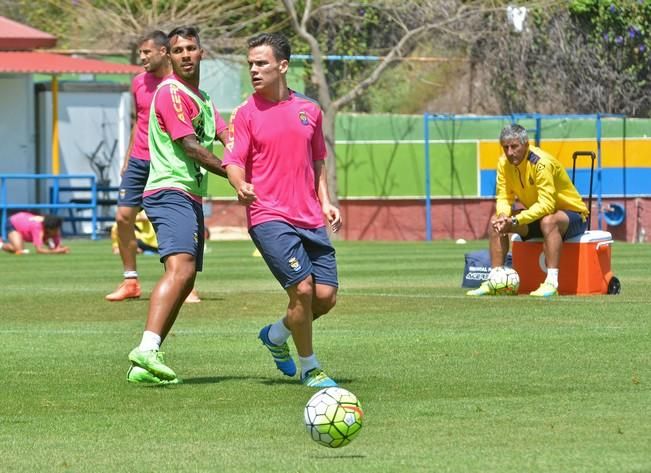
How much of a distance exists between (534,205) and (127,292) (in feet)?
12.6

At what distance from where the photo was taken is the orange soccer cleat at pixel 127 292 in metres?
14.7

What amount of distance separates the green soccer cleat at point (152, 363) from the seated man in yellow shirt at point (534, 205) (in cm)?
653

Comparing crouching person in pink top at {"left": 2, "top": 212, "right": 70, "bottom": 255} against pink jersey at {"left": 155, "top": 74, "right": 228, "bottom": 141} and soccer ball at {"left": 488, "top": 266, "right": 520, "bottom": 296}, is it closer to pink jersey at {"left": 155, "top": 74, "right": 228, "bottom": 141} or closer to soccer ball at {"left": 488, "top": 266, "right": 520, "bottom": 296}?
soccer ball at {"left": 488, "top": 266, "right": 520, "bottom": 296}

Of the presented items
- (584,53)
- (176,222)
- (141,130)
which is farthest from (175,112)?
(584,53)

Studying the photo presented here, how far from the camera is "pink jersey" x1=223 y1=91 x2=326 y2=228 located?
8.95 meters

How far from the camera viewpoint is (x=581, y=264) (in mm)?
15375

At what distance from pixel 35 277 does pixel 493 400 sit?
12.0 metres

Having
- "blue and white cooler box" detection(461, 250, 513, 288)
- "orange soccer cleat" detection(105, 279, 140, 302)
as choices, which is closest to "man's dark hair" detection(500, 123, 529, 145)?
"blue and white cooler box" detection(461, 250, 513, 288)

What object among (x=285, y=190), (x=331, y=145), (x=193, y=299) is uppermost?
(x=285, y=190)

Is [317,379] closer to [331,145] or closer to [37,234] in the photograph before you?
[37,234]

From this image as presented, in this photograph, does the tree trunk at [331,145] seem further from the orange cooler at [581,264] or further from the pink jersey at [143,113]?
the pink jersey at [143,113]

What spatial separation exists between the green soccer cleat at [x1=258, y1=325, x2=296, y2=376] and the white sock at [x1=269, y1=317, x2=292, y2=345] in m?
0.03

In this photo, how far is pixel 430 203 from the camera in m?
33.6

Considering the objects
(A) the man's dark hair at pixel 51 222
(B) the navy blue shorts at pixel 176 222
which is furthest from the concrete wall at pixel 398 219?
(B) the navy blue shorts at pixel 176 222
